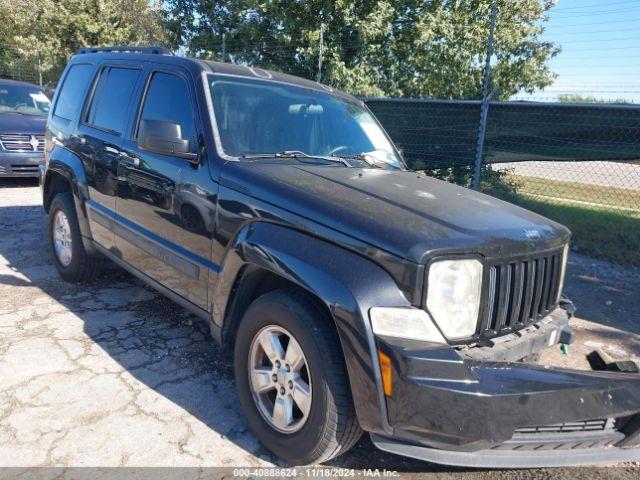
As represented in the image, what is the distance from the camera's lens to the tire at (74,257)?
15.0 feet

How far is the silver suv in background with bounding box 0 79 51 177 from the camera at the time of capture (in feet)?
29.4

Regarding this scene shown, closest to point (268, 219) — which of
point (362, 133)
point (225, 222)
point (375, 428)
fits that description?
point (225, 222)

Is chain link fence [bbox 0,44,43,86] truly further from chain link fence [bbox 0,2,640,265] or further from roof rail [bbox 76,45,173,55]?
roof rail [bbox 76,45,173,55]

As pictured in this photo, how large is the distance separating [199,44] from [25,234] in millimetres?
9513

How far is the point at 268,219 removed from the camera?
103 inches

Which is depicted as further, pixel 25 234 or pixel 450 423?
pixel 25 234

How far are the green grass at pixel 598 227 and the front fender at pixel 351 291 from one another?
17.9ft

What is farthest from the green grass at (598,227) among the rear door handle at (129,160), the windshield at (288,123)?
the rear door handle at (129,160)

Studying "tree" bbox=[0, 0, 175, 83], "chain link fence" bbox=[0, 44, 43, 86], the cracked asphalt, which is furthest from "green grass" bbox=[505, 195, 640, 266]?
"chain link fence" bbox=[0, 44, 43, 86]

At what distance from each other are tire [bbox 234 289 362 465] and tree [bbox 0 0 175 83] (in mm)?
20116

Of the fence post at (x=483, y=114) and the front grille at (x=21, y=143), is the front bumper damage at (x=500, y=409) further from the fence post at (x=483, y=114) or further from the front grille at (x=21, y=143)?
the front grille at (x=21, y=143)

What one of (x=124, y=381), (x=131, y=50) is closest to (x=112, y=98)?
(x=131, y=50)

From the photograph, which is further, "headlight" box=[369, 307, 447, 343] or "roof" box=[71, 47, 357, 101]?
"roof" box=[71, 47, 357, 101]

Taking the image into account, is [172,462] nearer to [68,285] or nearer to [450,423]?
[450,423]
